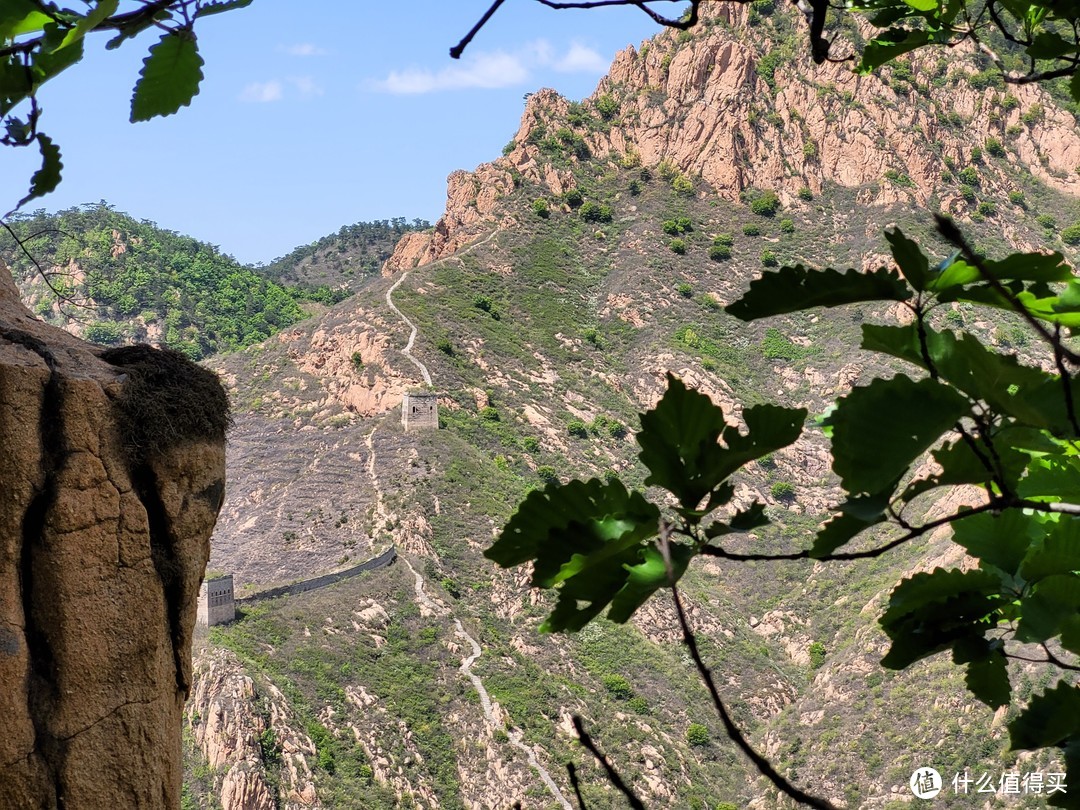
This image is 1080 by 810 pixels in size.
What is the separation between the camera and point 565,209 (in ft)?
203

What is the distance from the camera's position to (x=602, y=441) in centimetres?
4934

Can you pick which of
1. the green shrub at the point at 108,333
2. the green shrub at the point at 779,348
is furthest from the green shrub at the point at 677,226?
the green shrub at the point at 108,333

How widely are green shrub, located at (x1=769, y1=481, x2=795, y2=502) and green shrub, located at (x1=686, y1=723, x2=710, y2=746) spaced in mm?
12829

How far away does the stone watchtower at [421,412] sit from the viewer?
149 ft

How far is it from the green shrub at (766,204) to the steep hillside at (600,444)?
6.1 inches

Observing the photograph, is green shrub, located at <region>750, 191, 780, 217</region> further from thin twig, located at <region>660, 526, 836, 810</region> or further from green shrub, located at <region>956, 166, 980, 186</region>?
thin twig, located at <region>660, 526, 836, 810</region>

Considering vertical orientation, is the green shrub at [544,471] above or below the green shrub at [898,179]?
below

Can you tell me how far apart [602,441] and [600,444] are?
0.77 feet

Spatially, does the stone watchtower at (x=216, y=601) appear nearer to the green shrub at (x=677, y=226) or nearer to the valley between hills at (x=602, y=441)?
the valley between hills at (x=602, y=441)

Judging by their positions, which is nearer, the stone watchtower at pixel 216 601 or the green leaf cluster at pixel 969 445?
the green leaf cluster at pixel 969 445

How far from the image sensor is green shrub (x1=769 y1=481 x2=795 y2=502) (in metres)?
48.0

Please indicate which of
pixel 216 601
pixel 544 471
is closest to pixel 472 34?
pixel 216 601

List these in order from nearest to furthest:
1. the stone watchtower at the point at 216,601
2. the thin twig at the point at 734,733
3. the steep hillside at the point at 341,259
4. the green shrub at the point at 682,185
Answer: the thin twig at the point at 734,733, the stone watchtower at the point at 216,601, the green shrub at the point at 682,185, the steep hillside at the point at 341,259

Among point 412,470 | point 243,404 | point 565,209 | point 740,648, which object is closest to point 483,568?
point 412,470
